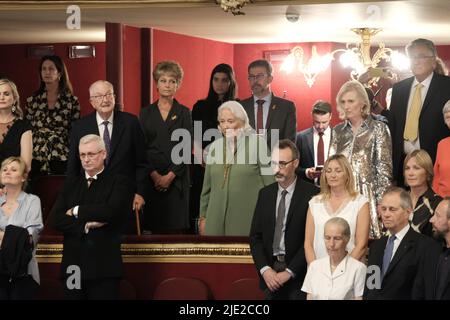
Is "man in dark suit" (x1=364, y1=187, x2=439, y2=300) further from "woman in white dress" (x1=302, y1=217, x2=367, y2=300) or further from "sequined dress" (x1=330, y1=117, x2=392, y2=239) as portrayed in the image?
"sequined dress" (x1=330, y1=117, x2=392, y2=239)

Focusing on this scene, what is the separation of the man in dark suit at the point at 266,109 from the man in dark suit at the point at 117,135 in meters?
0.97

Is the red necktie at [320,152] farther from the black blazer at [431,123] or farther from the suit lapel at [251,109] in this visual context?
the black blazer at [431,123]

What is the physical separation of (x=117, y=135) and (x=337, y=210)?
5.89ft

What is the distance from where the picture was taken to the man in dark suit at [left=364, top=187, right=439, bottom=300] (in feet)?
22.5

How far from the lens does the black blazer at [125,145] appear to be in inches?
326

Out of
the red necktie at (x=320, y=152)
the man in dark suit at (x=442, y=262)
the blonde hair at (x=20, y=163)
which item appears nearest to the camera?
the man in dark suit at (x=442, y=262)

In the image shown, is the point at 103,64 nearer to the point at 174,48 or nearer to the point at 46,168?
the point at 174,48

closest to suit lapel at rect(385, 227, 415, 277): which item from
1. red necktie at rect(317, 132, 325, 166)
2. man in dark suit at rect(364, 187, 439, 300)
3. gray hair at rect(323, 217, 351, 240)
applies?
man in dark suit at rect(364, 187, 439, 300)

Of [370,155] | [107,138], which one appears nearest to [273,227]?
[370,155]

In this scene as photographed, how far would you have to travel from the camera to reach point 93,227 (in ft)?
24.7

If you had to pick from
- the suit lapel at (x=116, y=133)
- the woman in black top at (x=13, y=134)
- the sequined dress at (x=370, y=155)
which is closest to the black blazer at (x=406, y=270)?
the sequined dress at (x=370, y=155)

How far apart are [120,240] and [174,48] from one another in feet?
20.1

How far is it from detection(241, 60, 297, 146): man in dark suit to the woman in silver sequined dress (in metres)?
0.82

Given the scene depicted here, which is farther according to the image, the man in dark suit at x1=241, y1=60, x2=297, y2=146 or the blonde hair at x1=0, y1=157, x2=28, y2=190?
the man in dark suit at x1=241, y1=60, x2=297, y2=146
